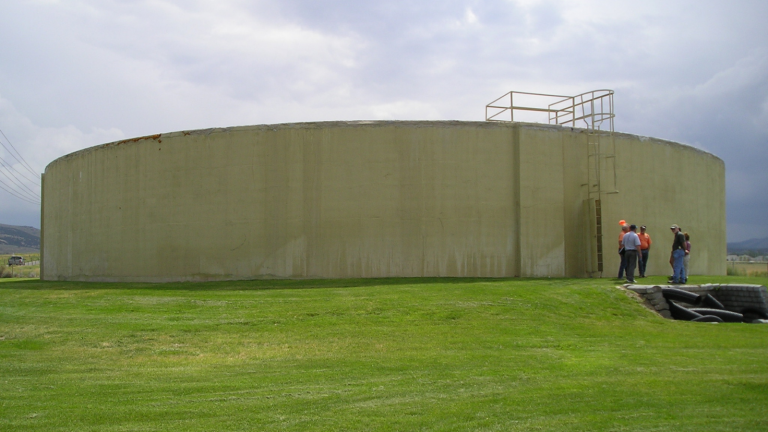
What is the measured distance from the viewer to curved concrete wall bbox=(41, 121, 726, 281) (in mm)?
18047

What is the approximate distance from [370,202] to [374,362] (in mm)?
9516

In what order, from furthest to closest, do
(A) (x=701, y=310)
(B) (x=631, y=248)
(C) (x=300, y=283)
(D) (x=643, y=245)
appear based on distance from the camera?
(D) (x=643, y=245), (C) (x=300, y=283), (B) (x=631, y=248), (A) (x=701, y=310)

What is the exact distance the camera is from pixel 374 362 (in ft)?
29.0

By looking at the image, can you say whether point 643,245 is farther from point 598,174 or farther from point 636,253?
point 598,174

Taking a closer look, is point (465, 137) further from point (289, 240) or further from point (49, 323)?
point (49, 323)

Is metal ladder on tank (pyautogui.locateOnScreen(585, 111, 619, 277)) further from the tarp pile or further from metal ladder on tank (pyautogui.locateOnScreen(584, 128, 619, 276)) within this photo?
the tarp pile

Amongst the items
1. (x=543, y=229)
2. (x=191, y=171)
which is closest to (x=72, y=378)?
(x=191, y=171)

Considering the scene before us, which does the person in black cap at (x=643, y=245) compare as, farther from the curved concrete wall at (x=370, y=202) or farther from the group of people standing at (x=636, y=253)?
the curved concrete wall at (x=370, y=202)

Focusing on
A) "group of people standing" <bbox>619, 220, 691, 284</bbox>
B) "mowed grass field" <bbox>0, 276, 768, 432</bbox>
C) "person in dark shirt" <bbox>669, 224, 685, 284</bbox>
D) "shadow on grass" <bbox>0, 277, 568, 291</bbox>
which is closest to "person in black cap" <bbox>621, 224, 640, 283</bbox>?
"group of people standing" <bbox>619, 220, 691, 284</bbox>

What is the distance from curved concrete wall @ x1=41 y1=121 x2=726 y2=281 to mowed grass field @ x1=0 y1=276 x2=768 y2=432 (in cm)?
307

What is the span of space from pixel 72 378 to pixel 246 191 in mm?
10768

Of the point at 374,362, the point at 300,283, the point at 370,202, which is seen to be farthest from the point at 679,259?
the point at 374,362

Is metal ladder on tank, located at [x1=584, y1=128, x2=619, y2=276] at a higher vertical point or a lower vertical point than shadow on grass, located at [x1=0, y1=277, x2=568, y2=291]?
higher

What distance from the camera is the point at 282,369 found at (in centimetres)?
858
